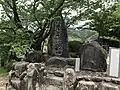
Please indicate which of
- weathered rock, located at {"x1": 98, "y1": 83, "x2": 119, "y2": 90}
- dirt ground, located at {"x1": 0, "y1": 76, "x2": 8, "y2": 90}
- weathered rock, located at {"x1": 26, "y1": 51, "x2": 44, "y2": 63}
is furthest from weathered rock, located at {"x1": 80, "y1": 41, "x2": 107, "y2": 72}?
dirt ground, located at {"x1": 0, "y1": 76, "x2": 8, "y2": 90}

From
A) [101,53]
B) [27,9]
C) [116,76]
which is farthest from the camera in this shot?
[27,9]

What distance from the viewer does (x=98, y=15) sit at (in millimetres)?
8883

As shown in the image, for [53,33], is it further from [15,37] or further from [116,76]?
[116,76]

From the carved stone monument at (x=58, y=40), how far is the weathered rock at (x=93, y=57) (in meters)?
1.26

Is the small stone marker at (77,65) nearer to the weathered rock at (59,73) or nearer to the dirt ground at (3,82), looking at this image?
the weathered rock at (59,73)

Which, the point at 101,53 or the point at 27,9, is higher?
the point at 27,9

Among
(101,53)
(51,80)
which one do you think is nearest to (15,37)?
(51,80)

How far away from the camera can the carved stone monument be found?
7.52 metres

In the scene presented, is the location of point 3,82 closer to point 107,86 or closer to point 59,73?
point 59,73

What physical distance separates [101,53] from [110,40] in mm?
3644

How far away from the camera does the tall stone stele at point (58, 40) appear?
7523 mm

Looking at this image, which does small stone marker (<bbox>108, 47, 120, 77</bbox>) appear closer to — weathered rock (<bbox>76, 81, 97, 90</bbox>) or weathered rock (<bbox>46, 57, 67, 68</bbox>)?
weathered rock (<bbox>76, 81, 97, 90</bbox>)

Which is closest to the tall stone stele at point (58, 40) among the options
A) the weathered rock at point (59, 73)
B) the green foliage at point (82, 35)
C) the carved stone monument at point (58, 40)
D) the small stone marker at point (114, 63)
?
the carved stone monument at point (58, 40)

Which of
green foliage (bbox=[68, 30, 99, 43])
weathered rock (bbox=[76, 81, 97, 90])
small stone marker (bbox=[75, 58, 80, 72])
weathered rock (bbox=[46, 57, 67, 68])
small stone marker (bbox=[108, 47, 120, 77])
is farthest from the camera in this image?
green foliage (bbox=[68, 30, 99, 43])
